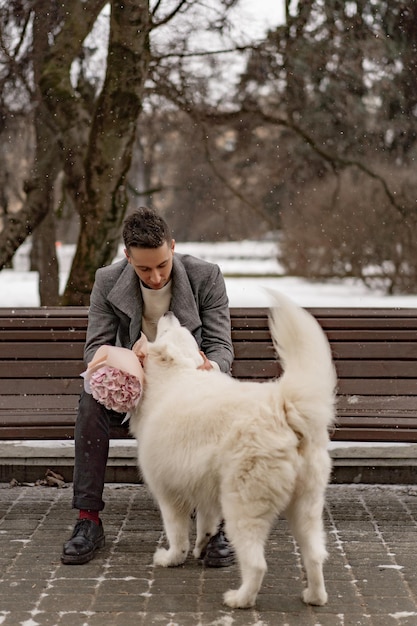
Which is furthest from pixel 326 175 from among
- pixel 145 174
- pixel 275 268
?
pixel 145 174

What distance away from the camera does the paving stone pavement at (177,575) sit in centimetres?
368

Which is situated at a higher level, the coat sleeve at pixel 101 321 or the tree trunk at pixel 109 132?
the tree trunk at pixel 109 132

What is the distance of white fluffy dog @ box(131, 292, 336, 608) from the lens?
11.5 feet

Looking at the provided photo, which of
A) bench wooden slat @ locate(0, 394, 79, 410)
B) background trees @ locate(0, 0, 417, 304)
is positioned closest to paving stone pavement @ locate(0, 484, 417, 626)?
bench wooden slat @ locate(0, 394, 79, 410)

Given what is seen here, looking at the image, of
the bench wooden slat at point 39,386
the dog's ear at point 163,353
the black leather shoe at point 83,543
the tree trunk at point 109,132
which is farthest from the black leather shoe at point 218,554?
the tree trunk at point 109,132

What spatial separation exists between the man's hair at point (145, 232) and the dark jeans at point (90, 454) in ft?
2.82

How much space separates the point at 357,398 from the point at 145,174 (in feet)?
85.5

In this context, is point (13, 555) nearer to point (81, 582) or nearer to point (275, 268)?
point (81, 582)

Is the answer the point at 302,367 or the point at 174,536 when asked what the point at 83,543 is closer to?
the point at 174,536

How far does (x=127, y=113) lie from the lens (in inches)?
357

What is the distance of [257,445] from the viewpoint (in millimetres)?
3531

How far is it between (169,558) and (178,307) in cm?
119

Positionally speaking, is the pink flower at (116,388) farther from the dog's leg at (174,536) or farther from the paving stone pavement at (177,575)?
the paving stone pavement at (177,575)

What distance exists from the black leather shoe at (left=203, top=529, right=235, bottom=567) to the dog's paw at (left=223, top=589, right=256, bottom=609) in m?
0.47
